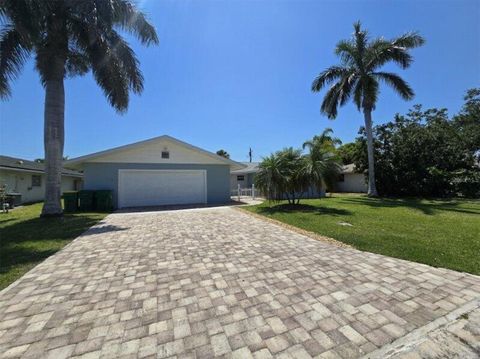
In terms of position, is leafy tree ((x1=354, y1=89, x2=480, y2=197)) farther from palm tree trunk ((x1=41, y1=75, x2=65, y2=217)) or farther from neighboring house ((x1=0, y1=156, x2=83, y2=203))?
neighboring house ((x1=0, y1=156, x2=83, y2=203))

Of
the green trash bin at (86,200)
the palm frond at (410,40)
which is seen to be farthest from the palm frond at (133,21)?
the palm frond at (410,40)

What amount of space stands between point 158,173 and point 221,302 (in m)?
12.3

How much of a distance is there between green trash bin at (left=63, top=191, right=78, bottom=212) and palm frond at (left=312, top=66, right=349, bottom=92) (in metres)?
17.2

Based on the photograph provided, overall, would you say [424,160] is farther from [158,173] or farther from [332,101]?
[158,173]

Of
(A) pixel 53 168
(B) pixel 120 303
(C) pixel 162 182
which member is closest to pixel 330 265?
(B) pixel 120 303

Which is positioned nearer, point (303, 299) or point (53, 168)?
point (303, 299)

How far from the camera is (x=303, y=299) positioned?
302 centimetres

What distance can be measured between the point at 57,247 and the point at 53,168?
5.65 metres

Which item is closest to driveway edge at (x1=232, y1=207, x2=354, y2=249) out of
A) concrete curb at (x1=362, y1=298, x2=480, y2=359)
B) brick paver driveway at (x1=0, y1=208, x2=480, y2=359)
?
brick paver driveway at (x1=0, y1=208, x2=480, y2=359)

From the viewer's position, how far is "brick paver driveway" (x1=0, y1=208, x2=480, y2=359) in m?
2.23

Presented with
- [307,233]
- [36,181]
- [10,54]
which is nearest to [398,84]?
[307,233]

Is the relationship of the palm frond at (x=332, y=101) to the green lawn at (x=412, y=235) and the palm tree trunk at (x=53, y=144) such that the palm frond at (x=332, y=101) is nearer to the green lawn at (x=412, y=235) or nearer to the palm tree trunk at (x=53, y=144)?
the green lawn at (x=412, y=235)

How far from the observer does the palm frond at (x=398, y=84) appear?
648 inches

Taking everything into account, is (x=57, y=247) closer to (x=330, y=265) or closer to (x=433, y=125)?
(x=330, y=265)
